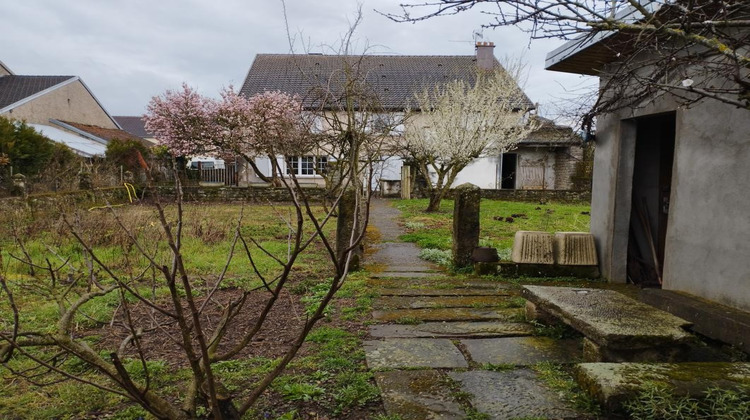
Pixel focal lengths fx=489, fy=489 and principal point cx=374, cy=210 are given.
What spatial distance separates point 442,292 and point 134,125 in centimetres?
5800

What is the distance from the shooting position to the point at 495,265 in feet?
23.0

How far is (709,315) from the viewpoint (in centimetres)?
416

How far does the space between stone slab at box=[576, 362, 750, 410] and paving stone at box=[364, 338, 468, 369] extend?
96 centimetres

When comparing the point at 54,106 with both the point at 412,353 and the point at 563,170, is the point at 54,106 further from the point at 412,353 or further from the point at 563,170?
the point at 412,353

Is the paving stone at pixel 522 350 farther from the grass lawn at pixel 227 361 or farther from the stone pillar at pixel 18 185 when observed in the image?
the stone pillar at pixel 18 185

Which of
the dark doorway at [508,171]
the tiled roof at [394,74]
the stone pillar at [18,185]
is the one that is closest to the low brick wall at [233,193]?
the tiled roof at [394,74]

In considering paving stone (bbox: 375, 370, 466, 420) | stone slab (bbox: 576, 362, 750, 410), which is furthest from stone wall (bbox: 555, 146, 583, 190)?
paving stone (bbox: 375, 370, 466, 420)

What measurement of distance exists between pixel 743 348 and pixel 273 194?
759 inches

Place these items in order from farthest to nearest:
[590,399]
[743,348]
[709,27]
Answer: [743,348], [590,399], [709,27]

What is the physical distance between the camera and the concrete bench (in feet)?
10.8

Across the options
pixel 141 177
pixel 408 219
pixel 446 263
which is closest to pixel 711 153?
pixel 446 263

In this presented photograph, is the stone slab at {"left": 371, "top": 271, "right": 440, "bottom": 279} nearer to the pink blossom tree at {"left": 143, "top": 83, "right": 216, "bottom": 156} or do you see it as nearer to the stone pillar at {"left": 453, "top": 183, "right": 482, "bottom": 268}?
the stone pillar at {"left": 453, "top": 183, "right": 482, "bottom": 268}

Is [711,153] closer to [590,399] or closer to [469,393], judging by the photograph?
[590,399]

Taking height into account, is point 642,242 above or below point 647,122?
below
